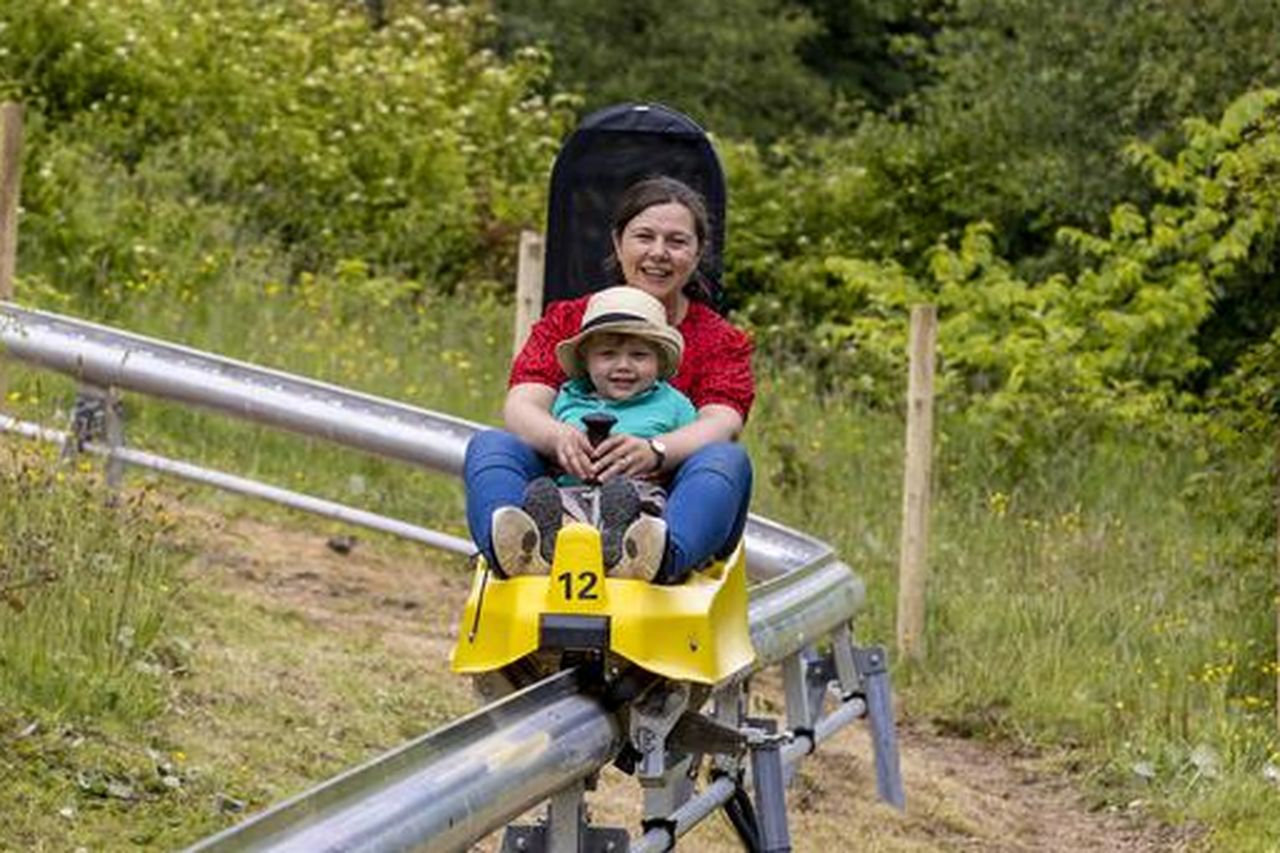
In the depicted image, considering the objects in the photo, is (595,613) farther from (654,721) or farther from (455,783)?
(455,783)

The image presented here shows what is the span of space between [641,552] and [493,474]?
52 cm

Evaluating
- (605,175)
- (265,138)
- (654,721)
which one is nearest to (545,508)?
(654,721)

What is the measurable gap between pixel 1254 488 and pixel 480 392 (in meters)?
4.74

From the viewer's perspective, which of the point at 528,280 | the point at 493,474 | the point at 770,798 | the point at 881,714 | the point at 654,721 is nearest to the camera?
the point at 654,721

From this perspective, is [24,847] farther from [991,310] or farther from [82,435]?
[991,310]

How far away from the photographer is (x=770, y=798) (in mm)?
7031

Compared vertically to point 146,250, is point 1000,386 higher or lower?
lower

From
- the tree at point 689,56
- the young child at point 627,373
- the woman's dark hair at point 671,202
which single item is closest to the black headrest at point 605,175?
the woman's dark hair at point 671,202

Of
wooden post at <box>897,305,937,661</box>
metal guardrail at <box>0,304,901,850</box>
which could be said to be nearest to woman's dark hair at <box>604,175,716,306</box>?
metal guardrail at <box>0,304,901,850</box>

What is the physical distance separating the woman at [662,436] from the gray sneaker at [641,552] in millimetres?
30

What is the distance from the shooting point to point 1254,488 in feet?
38.3

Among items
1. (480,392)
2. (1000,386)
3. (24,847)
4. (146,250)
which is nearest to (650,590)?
(24,847)

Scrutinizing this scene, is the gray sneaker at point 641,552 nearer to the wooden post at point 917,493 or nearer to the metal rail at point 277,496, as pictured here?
the metal rail at point 277,496

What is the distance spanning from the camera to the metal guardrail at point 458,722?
4.26m
